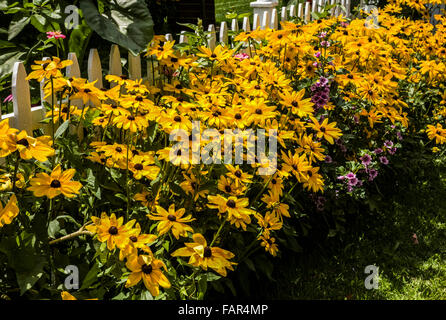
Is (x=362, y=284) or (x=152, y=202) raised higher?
(x=152, y=202)

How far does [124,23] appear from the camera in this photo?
2484 mm

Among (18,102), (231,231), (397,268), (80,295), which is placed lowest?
(397,268)

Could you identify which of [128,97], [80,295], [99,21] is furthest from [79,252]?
[99,21]

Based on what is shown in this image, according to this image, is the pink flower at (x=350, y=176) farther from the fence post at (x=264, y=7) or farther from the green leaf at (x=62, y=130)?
the fence post at (x=264, y=7)

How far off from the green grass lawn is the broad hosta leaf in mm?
1302

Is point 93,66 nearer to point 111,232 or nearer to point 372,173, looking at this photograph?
point 111,232

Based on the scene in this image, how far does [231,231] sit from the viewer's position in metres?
1.99

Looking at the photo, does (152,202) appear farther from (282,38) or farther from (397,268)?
(397,268)

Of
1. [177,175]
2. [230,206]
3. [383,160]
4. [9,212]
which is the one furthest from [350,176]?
[9,212]

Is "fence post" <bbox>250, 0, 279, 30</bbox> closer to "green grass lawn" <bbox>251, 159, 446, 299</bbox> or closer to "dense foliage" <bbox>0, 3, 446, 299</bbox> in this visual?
"dense foliage" <bbox>0, 3, 446, 299</bbox>

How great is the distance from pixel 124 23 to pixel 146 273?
1.59 meters

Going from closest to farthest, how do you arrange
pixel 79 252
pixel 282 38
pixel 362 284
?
pixel 79 252
pixel 282 38
pixel 362 284

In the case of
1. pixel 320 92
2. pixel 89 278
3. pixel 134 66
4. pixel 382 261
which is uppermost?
pixel 134 66

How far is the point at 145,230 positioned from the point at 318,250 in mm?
1340
